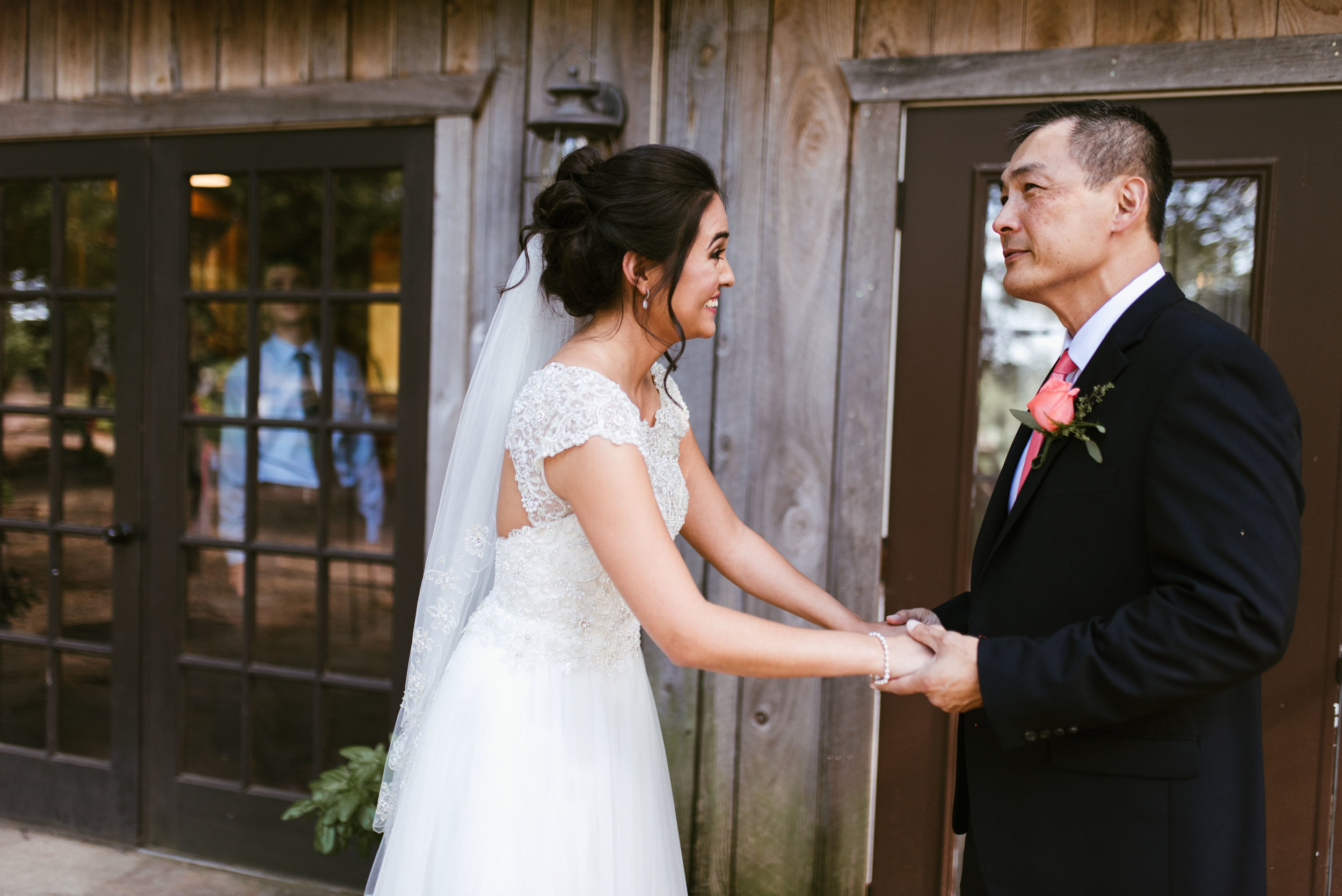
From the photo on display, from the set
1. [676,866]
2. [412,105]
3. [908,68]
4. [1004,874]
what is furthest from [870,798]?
[412,105]

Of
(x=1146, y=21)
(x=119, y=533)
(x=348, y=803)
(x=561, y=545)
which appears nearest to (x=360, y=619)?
(x=119, y=533)

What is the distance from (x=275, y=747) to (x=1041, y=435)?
9.68 ft

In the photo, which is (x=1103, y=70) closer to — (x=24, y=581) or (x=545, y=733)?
(x=545, y=733)

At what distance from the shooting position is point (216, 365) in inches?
141

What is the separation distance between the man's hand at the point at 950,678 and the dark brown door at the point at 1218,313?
1.14m

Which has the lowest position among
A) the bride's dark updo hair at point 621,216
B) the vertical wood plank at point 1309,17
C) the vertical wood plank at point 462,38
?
the bride's dark updo hair at point 621,216

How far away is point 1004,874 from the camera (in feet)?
5.40

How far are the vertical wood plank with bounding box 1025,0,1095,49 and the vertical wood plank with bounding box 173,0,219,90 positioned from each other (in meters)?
2.72

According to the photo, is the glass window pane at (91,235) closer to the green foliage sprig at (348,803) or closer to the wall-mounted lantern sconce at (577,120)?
the wall-mounted lantern sconce at (577,120)

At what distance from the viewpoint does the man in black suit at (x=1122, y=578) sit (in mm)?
1406

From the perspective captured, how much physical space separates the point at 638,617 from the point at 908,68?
1.84 meters

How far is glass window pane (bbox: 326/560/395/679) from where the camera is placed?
12.9 ft

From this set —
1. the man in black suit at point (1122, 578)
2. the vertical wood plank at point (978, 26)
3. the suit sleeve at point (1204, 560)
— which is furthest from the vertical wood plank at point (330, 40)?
the suit sleeve at point (1204, 560)

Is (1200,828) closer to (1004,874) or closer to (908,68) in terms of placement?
(1004,874)
